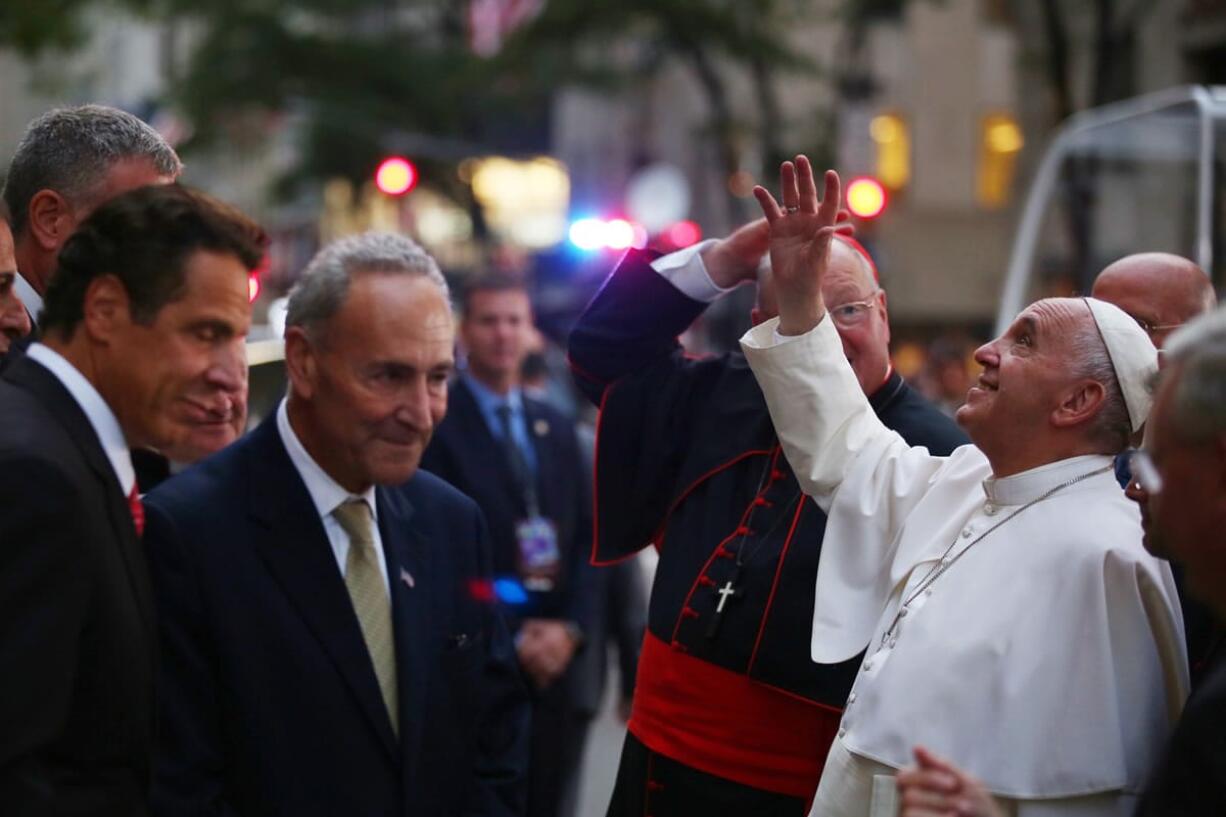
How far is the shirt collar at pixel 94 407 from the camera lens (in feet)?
8.31

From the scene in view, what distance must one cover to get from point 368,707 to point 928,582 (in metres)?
1.09

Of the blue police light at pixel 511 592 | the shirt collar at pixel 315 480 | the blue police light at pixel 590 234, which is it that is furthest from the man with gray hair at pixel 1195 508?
the blue police light at pixel 590 234

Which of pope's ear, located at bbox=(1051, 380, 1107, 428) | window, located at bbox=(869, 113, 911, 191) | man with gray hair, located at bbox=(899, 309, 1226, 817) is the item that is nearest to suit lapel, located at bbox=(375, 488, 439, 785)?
pope's ear, located at bbox=(1051, 380, 1107, 428)

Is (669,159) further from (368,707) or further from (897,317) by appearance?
(368,707)

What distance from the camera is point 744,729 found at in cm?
374

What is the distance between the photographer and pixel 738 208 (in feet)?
83.6

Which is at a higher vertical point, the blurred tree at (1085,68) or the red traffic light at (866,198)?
the blurred tree at (1085,68)

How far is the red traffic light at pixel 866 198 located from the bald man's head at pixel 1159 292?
9191 mm

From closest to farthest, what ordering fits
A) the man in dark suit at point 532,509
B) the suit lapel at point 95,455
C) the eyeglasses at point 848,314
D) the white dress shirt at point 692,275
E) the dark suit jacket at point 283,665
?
1. the suit lapel at point 95,455
2. the dark suit jacket at point 283,665
3. the eyeglasses at point 848,314
4. the white dress shirt at point 692,275
5. the man in dark suit at point 532,509

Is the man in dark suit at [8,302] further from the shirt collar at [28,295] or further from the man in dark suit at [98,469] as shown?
the man in dark suit at [98,469]

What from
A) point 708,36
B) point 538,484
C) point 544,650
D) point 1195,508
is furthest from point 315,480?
point 708,36

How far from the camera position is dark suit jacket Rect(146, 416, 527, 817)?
10.4 ft

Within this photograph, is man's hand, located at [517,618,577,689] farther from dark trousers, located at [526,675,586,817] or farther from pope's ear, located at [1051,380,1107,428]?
pope's ear, located at [1051,380,1107,428]

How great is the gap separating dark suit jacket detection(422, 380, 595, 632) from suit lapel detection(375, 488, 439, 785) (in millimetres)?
2328
